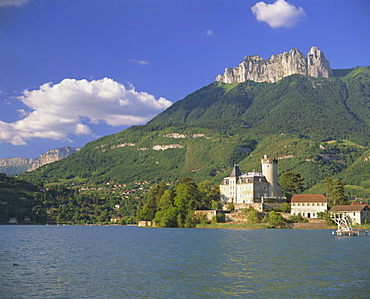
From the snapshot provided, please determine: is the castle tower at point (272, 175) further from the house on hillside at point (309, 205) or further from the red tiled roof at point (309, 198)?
the house on hillside at point (309, 205)

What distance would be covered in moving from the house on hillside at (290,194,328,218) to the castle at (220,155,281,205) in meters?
9.27

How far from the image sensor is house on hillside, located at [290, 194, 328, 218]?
11025 centimetres

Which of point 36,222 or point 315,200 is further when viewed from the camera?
point 36,222

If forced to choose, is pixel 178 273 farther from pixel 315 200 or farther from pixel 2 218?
pixel 2 218

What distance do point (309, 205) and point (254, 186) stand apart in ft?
49.3

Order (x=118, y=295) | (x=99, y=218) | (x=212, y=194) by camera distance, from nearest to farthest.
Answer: (x=118, y=295) → (x=212, y=194) → (x=99, y=218)

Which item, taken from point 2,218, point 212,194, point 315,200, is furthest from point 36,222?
point 315,200

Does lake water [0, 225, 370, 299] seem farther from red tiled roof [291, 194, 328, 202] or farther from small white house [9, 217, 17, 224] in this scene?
small white house [9, 217, 17, 224]

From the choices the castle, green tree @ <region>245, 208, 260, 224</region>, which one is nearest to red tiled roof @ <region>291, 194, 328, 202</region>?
the castle

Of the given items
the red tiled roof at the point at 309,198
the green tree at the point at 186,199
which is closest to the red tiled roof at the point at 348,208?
the red tiled roof at the point at 309,198

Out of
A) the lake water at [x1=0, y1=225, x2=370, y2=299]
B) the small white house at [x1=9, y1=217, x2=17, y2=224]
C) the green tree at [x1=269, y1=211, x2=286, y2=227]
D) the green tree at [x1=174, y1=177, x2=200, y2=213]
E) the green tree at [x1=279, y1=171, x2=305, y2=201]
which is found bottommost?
the small white house at [x1=9, y1=217, x2=17, y2=224]

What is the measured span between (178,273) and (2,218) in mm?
161576

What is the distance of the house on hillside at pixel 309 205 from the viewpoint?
110 meters

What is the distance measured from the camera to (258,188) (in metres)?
119
